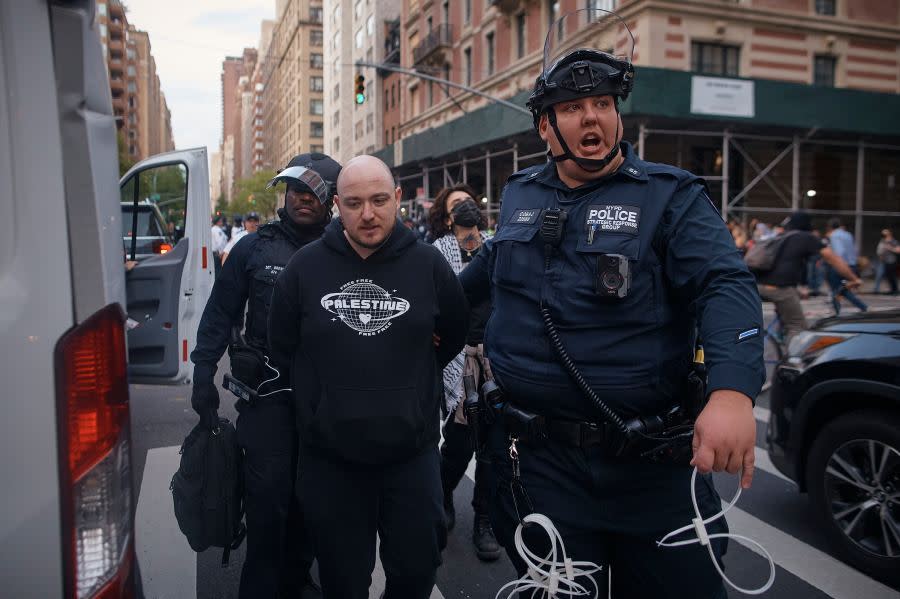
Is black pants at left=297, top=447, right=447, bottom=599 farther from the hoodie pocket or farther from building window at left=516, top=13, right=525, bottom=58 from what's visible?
building window at left=516, top=13, right=525, bottom=58

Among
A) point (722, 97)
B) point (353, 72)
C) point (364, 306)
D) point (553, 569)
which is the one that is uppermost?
point (353, 72)

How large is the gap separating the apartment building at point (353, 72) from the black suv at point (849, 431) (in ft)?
138

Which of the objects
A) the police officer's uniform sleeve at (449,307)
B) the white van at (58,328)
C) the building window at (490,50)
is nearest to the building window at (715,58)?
the building window at (490,50)

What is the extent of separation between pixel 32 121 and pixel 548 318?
4.54ft

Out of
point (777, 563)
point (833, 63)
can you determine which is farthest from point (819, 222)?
point (777, 563)

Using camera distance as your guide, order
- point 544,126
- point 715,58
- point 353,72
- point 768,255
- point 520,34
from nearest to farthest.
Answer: point 544,126 → point 768,255 → point 715,58 → point 520,34 → point 353,72

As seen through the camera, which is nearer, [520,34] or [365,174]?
[365,174]

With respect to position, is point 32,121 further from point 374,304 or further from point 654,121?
point 654,121

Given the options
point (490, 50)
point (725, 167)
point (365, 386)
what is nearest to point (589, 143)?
point (365, 386)

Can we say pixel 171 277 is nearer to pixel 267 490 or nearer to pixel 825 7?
pixel 267 490

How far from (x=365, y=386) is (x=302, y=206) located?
118cm

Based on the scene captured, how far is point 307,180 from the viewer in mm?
3207

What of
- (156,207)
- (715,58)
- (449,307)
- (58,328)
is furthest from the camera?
(715,58)


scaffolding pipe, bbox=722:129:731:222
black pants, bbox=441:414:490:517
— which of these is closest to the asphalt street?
black pants, bbox=441:414:490:517
